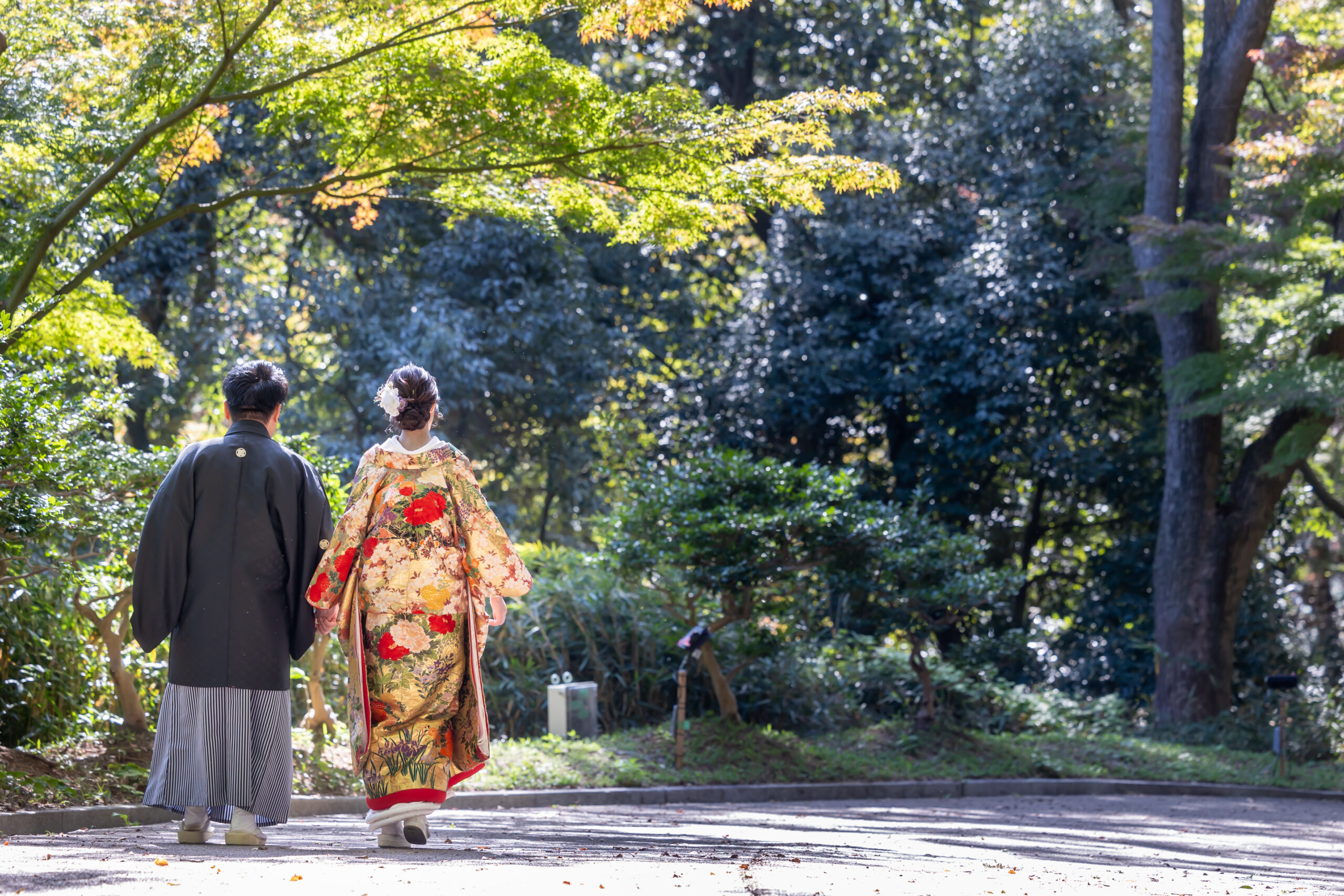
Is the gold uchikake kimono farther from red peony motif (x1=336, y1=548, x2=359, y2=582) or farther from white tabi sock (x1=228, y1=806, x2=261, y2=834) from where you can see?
white tabi sock (x1=228, y1=806, x2=261, y2=834)

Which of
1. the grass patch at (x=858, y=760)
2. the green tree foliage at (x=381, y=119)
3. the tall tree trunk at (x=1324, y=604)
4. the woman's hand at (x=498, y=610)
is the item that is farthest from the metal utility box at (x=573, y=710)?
the tall tree trunk at (x=1324, y=604)

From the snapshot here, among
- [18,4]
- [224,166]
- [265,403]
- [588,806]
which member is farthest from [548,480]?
[265,403]

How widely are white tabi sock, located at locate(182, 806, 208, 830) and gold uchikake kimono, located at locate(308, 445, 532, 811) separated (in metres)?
0.58

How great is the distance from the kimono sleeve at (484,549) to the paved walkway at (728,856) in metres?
1.01

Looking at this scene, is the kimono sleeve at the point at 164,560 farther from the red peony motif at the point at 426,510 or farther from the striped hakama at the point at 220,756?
the red peony motif at the point at 426,510

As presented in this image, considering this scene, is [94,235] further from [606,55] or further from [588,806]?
[606,55]

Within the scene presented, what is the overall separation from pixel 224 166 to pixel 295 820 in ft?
34.5

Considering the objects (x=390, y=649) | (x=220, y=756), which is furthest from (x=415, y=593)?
(x=220, y=756)

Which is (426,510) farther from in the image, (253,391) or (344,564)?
(253,391)

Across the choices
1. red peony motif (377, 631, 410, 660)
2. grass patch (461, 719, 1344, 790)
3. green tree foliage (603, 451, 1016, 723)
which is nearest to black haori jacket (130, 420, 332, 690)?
red peony motif (377, 631, 410, 660)

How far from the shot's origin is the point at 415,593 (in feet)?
15.3

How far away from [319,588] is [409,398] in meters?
0.82

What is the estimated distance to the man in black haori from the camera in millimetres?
4430

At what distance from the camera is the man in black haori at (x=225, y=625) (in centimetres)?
443
